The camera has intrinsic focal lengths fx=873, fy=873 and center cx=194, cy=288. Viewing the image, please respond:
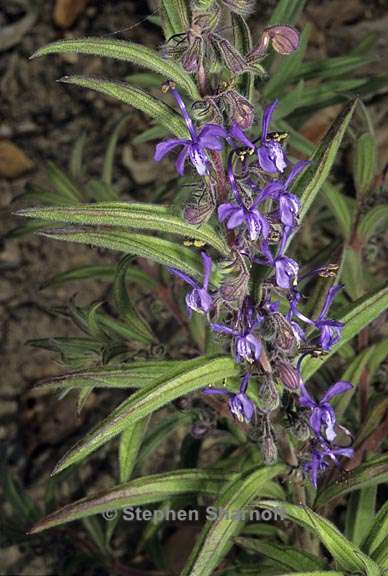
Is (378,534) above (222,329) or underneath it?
underneath

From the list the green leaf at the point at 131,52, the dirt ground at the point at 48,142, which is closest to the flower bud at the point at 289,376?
the green leaf at the point at 131,52

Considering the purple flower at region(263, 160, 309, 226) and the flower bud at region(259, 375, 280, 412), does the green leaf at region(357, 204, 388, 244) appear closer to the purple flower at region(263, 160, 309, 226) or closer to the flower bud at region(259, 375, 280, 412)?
the flower bud at region(259, 375, 280, 412)

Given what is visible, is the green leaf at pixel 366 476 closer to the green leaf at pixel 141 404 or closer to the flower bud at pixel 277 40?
the green leaf at pixel 141 404

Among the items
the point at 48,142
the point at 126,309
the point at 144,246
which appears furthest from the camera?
the point at 48,142

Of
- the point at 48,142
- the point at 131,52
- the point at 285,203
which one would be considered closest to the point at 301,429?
the point at 285,203

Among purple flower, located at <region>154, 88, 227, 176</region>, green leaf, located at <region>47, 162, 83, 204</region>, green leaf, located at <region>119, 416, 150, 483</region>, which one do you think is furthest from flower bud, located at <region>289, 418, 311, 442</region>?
green leaf, located at <region>47, 162, 83, 204</region>

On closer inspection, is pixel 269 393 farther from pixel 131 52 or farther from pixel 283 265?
pixel 131 52

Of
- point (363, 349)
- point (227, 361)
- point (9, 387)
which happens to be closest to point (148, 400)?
point (227, 361)

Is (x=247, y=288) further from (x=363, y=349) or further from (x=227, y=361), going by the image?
(x=363, y=349)
